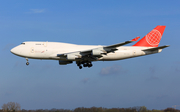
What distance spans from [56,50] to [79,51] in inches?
158

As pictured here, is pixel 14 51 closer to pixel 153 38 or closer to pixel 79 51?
pixel 79 51

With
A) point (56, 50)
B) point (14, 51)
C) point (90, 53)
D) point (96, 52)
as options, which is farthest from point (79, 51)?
point (14, 51)

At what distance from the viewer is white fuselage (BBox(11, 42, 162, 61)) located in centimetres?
4338

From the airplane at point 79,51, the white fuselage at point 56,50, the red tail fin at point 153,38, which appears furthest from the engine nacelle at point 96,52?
the red tail fin at point 153,38

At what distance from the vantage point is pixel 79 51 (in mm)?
43750

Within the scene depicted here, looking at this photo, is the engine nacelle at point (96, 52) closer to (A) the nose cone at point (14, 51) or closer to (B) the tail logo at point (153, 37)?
(B) the tail logo at point (153, 37)

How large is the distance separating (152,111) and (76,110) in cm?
1246

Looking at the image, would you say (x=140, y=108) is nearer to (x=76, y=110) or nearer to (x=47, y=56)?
(x=76, y=110)

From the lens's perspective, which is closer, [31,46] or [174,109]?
[174,109]

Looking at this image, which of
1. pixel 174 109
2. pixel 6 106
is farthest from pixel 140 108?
pixel 6 106

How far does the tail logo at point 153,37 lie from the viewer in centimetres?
4907

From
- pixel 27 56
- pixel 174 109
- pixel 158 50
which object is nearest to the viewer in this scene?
pixel 174 109

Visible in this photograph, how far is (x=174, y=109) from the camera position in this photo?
134ft

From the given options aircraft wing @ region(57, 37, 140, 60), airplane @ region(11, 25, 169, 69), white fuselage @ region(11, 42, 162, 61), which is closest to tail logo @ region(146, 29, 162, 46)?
airplane @ region(11, 25, 169, 69)
